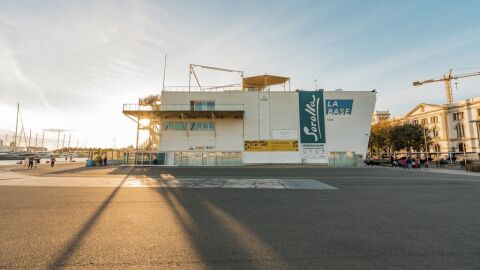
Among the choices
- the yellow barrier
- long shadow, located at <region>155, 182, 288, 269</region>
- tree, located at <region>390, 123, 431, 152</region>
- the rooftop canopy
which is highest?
the rooftop canopy

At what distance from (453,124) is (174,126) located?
3096 inches

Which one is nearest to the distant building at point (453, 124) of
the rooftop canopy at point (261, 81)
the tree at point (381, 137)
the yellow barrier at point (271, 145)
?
the tree at point (381, 137)

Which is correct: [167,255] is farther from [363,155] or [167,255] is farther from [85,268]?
[363,155]

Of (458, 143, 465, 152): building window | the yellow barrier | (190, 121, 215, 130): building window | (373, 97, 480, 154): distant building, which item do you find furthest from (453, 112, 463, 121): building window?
(190, 121, 215, 130): building window

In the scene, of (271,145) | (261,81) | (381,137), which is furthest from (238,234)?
(381,137)

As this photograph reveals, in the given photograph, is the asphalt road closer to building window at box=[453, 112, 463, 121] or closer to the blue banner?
the blue banner

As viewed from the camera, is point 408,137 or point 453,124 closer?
point 408,137

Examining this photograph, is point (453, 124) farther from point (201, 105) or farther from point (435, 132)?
point (201, 105)

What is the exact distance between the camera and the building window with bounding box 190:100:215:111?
133ft

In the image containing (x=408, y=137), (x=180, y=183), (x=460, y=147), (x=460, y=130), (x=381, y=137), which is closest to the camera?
(x=180, y=183)

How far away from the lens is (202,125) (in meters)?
40.6

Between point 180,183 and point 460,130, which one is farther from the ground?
point 460,130

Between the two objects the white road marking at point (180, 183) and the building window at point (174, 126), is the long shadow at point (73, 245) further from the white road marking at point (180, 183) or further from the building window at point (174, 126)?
the building window at point (174, 126)

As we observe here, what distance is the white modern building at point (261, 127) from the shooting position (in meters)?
39.1
